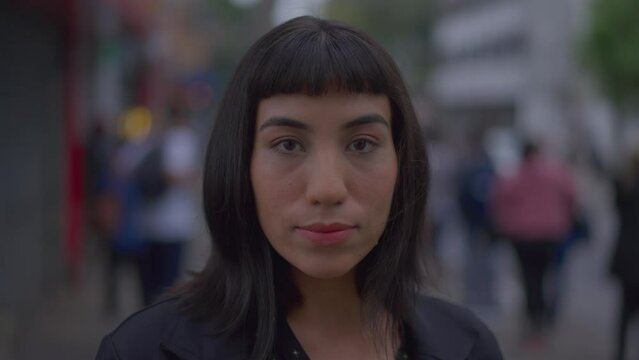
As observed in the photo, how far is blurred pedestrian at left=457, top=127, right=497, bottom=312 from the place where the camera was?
1111 centimetres

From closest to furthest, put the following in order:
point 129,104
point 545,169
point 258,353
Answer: point 258,353, point 545,169, point 129,104

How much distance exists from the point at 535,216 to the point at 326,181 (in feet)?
25.5

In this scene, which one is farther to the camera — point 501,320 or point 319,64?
point 501,320

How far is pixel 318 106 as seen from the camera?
205 centimetres

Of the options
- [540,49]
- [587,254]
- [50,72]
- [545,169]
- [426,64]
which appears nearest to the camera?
[545,169]

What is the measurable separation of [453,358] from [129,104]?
2244 cm

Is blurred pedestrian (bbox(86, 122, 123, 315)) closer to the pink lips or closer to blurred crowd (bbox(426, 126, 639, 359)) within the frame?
blurred crowd (bbox(426, 126, 639, 359))

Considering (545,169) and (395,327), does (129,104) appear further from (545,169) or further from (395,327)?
(395,327)

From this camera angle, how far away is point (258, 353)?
2.08 meters

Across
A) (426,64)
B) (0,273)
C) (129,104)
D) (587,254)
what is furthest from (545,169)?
(426,64)

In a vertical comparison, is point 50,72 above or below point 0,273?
above

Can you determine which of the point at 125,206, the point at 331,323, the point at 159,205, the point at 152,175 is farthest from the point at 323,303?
the point at 125,206

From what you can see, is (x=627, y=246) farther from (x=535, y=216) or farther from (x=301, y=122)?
(x=301, y=122)

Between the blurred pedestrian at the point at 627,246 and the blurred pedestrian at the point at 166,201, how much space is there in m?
3.03
